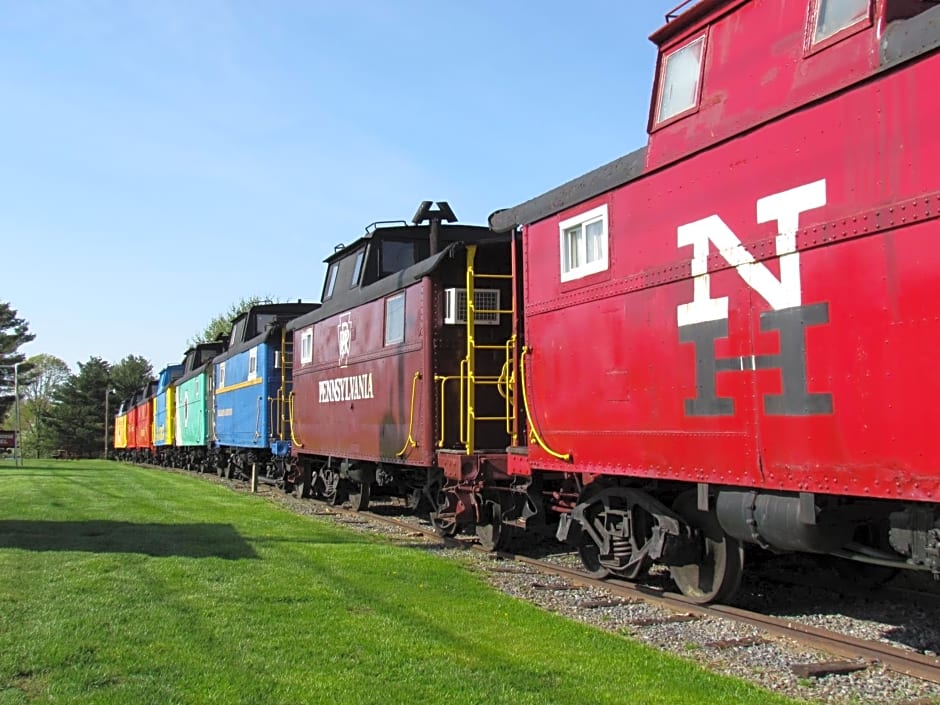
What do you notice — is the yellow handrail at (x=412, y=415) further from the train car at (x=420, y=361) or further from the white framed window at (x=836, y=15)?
the white framed window at (x=836, y=15)

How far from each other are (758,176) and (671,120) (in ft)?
4.01

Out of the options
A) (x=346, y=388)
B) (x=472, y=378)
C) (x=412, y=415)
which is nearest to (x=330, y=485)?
(x=346, y=388)

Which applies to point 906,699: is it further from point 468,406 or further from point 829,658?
point 468,406

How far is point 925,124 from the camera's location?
4.29 metres

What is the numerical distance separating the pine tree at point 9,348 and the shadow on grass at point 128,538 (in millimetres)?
50312

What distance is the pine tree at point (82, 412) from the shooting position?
70562 millimetres

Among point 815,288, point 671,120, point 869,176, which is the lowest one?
point 815,288

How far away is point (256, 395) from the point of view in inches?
751

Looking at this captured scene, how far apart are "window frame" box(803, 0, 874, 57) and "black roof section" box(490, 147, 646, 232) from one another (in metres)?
1.52

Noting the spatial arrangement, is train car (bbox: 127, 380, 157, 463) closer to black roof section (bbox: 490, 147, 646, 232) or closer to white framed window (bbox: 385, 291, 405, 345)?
white framed window (bbox: 385, 291, 405, 345)

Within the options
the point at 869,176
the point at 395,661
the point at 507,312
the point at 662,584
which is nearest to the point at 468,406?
the point at 507,312

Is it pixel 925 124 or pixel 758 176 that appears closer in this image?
pixel 925 124

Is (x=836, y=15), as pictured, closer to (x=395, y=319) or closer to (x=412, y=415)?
(x=412, y=415)

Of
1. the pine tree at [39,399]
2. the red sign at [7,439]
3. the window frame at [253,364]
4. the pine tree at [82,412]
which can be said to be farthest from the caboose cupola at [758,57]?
the pine tree at [82,412]
